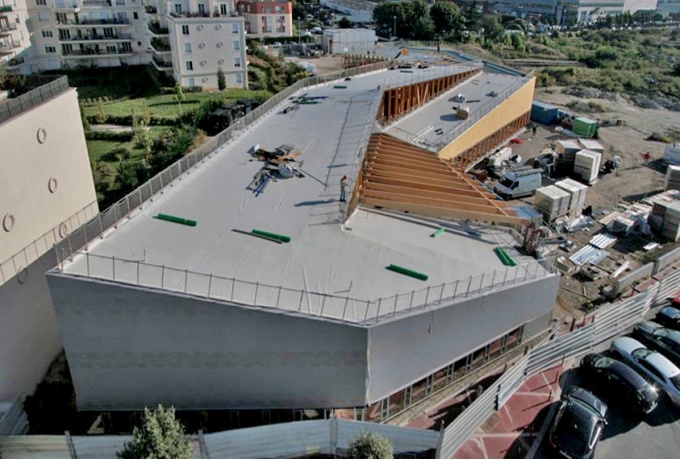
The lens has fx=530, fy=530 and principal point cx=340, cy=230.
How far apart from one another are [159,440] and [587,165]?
1410 inches

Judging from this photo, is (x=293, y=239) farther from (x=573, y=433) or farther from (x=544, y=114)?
(x=544, y=114)

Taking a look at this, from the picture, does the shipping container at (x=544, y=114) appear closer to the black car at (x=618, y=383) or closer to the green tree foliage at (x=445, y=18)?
the black car at (x=618, y=383)

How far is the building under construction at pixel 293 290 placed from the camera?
650 inches

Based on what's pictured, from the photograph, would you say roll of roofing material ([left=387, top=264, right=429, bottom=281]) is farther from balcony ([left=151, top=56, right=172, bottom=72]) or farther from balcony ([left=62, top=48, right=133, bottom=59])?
balcony ([left=62, top=48, right=133, bottom=59])

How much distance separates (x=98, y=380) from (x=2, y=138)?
9.63 metres

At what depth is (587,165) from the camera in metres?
39.5

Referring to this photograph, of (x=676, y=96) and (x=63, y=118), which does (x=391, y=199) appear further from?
(x=676, y=96)

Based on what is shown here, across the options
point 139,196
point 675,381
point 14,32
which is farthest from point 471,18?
point 139,196

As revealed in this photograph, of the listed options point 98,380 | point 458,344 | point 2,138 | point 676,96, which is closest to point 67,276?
point 98,380

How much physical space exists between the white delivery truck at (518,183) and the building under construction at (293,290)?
36.5 feet

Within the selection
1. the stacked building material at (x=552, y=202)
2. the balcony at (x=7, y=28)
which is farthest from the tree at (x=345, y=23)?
the stacked building material at (x=552, y=202)

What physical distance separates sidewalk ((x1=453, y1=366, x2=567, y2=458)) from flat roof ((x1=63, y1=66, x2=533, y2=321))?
510 cm

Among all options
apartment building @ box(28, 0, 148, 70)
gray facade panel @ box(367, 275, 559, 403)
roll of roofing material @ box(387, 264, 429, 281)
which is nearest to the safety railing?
gray facade panel @ box(367, 275, 559, 403)

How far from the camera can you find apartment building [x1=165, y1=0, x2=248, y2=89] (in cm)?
6056
